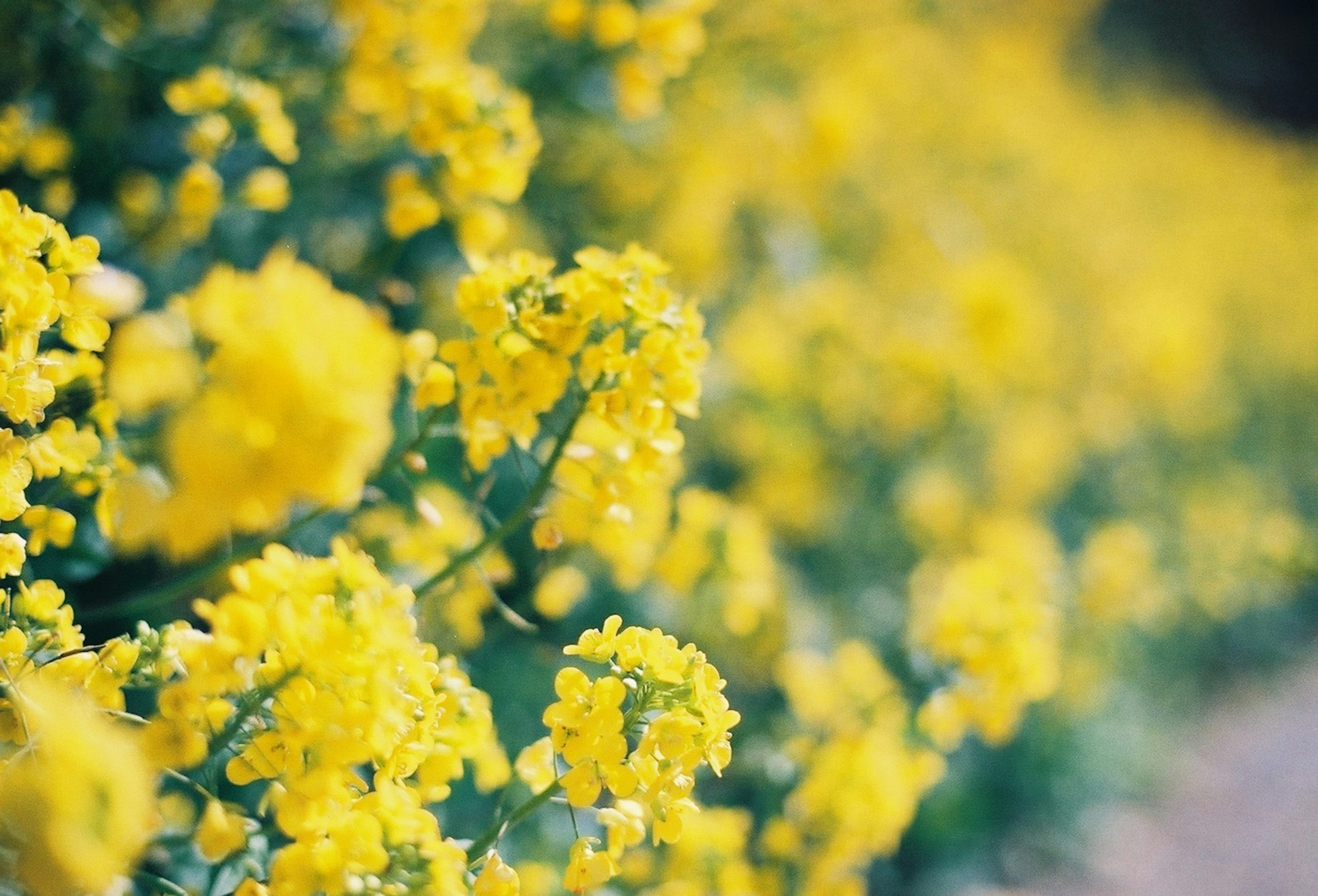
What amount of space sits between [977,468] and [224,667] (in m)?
2.74

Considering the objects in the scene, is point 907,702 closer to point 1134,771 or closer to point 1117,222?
point 1134,771

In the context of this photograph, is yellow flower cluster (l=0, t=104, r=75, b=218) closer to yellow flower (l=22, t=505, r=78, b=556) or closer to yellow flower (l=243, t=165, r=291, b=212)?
yellow flower (l=243, t=165, r=291, b=212)

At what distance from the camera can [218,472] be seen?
1.98ft

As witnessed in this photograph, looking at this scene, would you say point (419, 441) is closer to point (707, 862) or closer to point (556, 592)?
point (556, 592)

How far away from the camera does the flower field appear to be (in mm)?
734

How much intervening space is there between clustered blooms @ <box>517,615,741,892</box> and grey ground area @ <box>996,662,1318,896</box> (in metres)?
2.00

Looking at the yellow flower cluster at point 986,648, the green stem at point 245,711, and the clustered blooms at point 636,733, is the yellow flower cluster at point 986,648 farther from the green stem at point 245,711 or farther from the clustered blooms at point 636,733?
the green stem at point 245,711

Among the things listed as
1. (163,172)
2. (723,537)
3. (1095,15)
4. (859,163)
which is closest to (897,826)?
(723,537)

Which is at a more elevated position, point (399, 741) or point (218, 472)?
point (218, 472)

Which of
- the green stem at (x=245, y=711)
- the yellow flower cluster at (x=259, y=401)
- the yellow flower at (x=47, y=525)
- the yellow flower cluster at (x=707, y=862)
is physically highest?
the yellow flower cluster at (x=259, y=401)

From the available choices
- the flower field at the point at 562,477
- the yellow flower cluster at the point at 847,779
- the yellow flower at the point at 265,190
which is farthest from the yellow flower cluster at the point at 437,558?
the yellow flower cluster at the point at 847,779

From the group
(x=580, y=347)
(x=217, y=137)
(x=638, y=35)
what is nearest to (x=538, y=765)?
(x=580, y=347)

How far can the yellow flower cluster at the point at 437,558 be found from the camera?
3.93 ft

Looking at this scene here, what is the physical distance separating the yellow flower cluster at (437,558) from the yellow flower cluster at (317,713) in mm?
374
